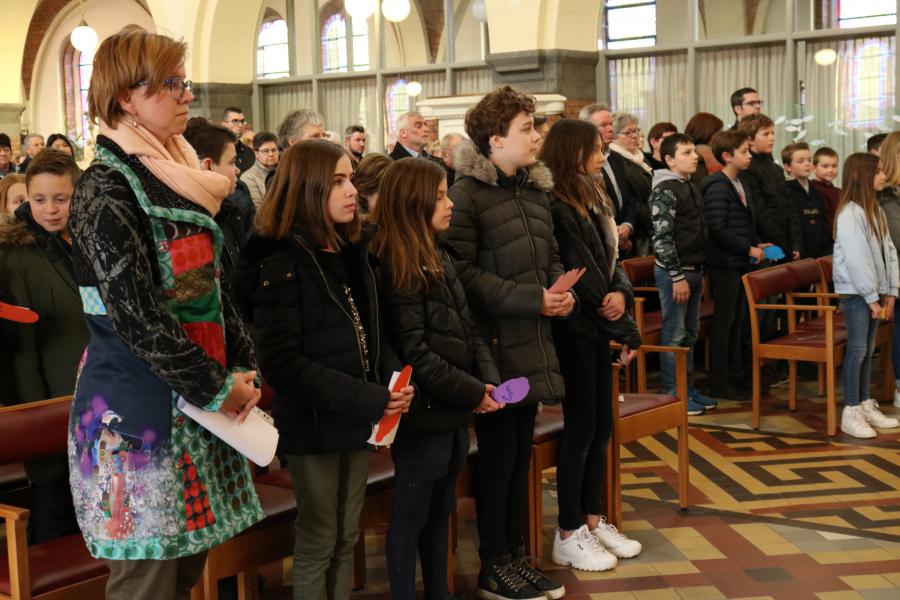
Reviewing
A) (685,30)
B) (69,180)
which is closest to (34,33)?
(685,30)

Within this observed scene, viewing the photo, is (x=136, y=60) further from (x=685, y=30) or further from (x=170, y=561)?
(x=685, y=30)

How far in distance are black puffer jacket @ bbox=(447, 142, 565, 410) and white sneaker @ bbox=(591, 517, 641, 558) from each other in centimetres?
82

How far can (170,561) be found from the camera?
7.61ft

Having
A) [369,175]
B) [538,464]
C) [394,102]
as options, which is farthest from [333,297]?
[394,102]

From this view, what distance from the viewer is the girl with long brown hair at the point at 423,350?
324 centimetres

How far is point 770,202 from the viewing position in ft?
24.4

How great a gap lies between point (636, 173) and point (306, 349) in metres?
4.80

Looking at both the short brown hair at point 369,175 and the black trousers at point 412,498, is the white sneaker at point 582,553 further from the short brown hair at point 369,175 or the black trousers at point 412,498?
the short brown hair at point 369,175

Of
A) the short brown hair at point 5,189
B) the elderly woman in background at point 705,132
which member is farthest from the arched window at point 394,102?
the short brown hair at point 5,189

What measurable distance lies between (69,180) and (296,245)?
1.16m

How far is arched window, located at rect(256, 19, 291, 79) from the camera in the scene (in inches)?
545

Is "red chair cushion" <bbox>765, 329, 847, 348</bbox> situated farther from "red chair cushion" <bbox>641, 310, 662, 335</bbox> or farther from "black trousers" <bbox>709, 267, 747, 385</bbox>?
"red chair cushion" <bbox>641, 310, 662, 335</bbox>

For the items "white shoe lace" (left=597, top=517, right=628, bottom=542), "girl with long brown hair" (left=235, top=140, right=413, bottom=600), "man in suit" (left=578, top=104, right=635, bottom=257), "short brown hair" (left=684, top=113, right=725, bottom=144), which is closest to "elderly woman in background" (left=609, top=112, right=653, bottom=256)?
"man in suit" (left=578, top=104, right=635, bottom=257)

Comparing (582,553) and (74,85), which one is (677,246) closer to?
(582,553)
